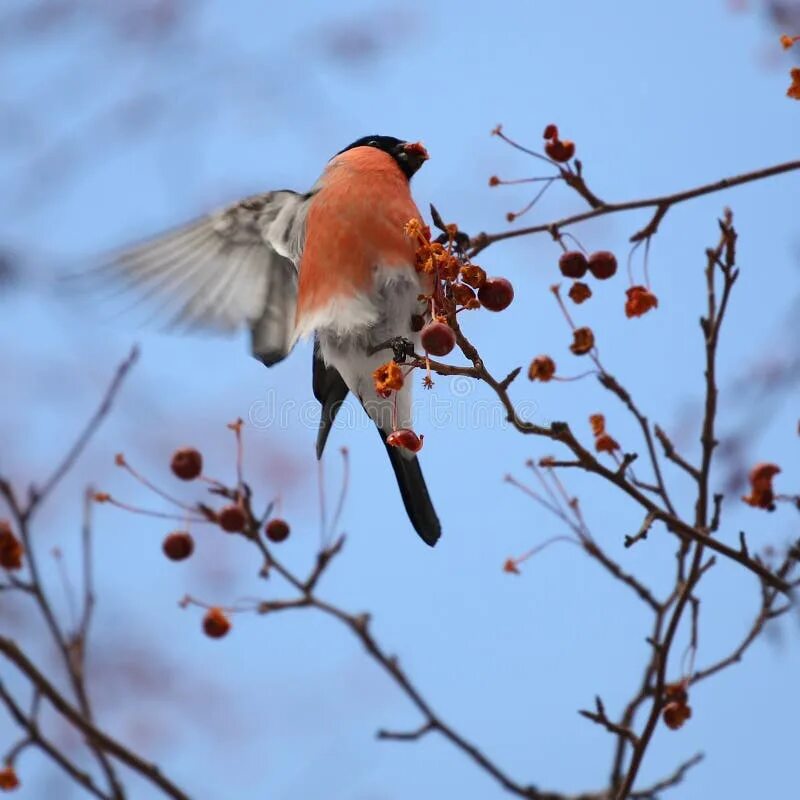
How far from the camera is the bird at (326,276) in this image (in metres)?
2.73

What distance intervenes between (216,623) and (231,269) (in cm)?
125

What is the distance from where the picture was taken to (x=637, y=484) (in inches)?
73.9

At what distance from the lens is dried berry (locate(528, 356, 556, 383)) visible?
2010 mm

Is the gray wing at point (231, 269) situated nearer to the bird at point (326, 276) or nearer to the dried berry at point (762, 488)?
the bird at point (326, 276)

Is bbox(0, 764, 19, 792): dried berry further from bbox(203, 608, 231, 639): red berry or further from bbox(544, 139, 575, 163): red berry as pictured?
bbox(544, 139, 575, 163): red berry

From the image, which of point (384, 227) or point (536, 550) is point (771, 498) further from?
point (384, 227)

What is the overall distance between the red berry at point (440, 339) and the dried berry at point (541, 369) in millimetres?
270

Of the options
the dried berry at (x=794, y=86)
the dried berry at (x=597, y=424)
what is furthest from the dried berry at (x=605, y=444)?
the dried berry at (x=794, y=86)

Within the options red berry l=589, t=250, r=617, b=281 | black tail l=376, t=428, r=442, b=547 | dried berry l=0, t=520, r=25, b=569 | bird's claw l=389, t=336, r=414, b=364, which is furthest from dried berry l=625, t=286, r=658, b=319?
dried berry l=0, t=520, r=25, b=569

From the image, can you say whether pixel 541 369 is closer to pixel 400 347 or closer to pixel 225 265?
pixel 400 347

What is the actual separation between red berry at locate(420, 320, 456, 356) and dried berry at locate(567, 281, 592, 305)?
1.50 ft

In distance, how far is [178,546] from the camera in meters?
2.49

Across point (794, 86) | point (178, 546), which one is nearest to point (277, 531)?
point (178, 546)

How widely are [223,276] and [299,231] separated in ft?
0.93
